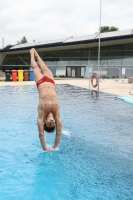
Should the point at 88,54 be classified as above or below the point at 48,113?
above

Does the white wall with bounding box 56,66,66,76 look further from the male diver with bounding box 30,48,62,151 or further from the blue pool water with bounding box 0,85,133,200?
the male diver with bounding box 30,48,62,151

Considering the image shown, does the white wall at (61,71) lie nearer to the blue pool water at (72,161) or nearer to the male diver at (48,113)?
the blue pool water at (72,161)

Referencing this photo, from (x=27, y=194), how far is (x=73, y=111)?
6944 millimetres

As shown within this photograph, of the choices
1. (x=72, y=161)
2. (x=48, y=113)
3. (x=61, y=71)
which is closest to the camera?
(x=48, y=113)

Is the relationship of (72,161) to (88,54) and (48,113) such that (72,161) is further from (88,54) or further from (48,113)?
(88,54)

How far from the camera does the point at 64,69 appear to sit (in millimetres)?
39594

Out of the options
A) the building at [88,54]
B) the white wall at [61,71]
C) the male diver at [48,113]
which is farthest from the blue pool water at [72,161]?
the white wall at [61,71]

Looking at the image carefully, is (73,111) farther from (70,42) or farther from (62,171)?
(70,42)

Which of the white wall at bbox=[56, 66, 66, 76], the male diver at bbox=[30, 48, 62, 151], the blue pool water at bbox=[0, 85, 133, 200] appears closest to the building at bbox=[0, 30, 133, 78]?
the white wall at bbox=[56, 66, 66, 76]

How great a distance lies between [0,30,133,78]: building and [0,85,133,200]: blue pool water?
79.0 ft

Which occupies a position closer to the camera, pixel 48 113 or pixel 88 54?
pixel 48 113

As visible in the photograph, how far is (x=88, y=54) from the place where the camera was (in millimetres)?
39312

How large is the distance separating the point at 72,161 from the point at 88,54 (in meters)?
34.6

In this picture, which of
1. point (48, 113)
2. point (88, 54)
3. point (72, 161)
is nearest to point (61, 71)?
point (88, 54)
